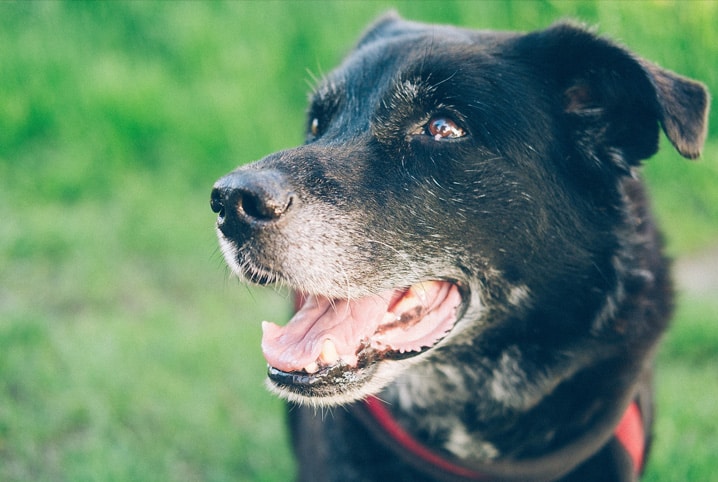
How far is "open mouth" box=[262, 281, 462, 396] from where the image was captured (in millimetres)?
1984

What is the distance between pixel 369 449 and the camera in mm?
2359

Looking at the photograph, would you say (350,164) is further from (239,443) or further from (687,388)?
(687,388)

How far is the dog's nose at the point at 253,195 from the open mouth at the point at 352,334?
35 cm

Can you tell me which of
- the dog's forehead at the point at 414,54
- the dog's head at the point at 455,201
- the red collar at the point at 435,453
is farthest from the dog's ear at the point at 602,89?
the red collar at the point at 435,453

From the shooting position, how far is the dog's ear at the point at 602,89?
7.07 feet

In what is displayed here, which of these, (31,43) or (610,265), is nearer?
(610,265)

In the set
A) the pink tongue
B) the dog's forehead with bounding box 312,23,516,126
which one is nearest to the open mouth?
the pink tongue

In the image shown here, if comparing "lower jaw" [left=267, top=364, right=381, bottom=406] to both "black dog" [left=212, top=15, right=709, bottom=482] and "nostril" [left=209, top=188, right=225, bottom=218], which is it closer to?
"black dog" [left=212, top=15, right=709, bottom=482]

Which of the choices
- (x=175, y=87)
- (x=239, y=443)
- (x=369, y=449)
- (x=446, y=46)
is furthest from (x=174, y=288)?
(x=446, y=46)

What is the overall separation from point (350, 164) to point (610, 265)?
84cm

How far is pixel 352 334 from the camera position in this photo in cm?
212

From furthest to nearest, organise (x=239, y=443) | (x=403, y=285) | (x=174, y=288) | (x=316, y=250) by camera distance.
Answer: (x=174, y=288) < (x=239, y=443) < (x=403, y=285) < (x=316, y=250)

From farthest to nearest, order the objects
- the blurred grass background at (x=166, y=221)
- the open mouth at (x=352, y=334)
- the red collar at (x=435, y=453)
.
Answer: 1. the blurred grass background at (x=166, y=221)
2. the red collar at (x=435, y=453)
3. the open mouth at (x=352, y=334)

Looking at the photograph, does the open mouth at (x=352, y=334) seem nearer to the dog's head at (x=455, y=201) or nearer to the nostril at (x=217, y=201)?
the dog's head at (x=455, y=201)
